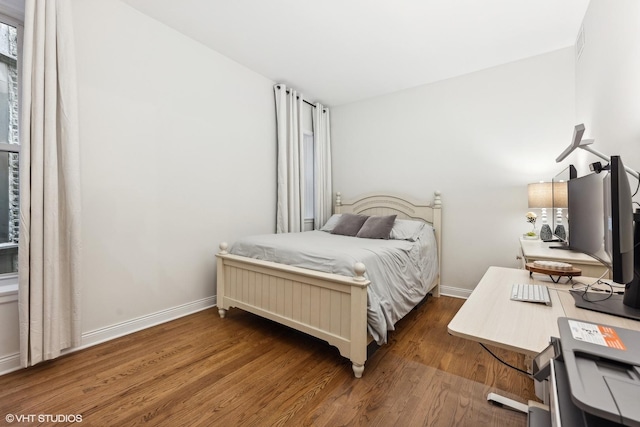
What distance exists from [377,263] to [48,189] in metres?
2.20

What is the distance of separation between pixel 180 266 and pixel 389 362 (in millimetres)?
1989

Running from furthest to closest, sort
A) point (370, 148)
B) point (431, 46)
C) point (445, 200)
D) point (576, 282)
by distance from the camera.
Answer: point (370, 148) < point (445, 200) < point (431, 46) < point (576, 282)

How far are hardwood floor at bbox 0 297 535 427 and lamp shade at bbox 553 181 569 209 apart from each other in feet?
3.96

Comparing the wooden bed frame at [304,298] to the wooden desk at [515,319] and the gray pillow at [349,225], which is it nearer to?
the wooden desk at [515,319]

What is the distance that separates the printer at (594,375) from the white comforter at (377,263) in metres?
1.23

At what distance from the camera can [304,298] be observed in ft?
7.07

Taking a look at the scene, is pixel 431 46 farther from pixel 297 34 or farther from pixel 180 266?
pixel 180 266

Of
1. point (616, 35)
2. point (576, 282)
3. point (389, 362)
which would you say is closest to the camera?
point (576, 282)

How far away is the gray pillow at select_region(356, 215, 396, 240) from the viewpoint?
3.05 m

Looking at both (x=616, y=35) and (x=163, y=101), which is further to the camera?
(x=163, y=101)

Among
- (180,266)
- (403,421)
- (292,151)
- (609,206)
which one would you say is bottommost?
(403,421)

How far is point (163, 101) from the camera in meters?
2.61

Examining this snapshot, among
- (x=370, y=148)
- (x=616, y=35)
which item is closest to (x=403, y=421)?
(x=616, y=35)

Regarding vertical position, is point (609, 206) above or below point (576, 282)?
above
